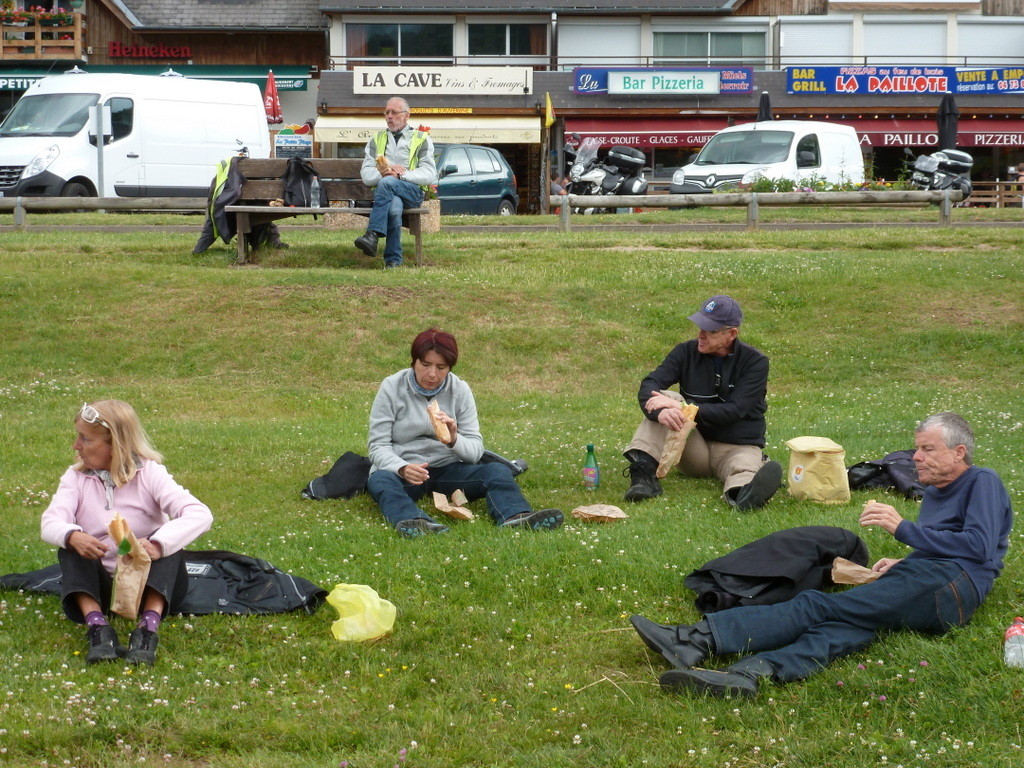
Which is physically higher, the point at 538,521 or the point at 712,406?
the point at 712,406

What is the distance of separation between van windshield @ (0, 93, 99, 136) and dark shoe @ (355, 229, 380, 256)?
1009 centimetres

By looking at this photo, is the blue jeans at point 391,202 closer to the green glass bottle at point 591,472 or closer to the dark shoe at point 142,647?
the green glass bottle at point 591,472

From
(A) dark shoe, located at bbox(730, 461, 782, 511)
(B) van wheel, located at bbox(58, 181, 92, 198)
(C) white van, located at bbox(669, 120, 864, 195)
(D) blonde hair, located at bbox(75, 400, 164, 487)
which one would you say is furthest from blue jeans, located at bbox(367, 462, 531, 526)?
(C) white van, located at bbox(669, 120, 864, 195)

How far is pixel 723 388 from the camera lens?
793cm

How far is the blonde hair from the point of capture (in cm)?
525

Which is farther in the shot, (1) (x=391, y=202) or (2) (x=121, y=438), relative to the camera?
(1) (x=391, y=202)

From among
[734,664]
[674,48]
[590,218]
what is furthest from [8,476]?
[674,48]

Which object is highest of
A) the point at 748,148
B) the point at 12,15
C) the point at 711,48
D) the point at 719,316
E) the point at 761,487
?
the point at 12,15

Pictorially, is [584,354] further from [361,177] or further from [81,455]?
[81,455]

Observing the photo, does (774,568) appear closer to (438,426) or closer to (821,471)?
(821,471)

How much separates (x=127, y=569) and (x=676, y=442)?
364 centimetres

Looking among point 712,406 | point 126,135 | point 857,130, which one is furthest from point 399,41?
point 712,406

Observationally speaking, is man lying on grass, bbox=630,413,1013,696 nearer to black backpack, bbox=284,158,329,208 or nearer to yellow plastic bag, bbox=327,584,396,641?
yellow plastic bag, bbox=327,584,396,641

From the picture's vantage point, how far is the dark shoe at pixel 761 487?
715 cm
